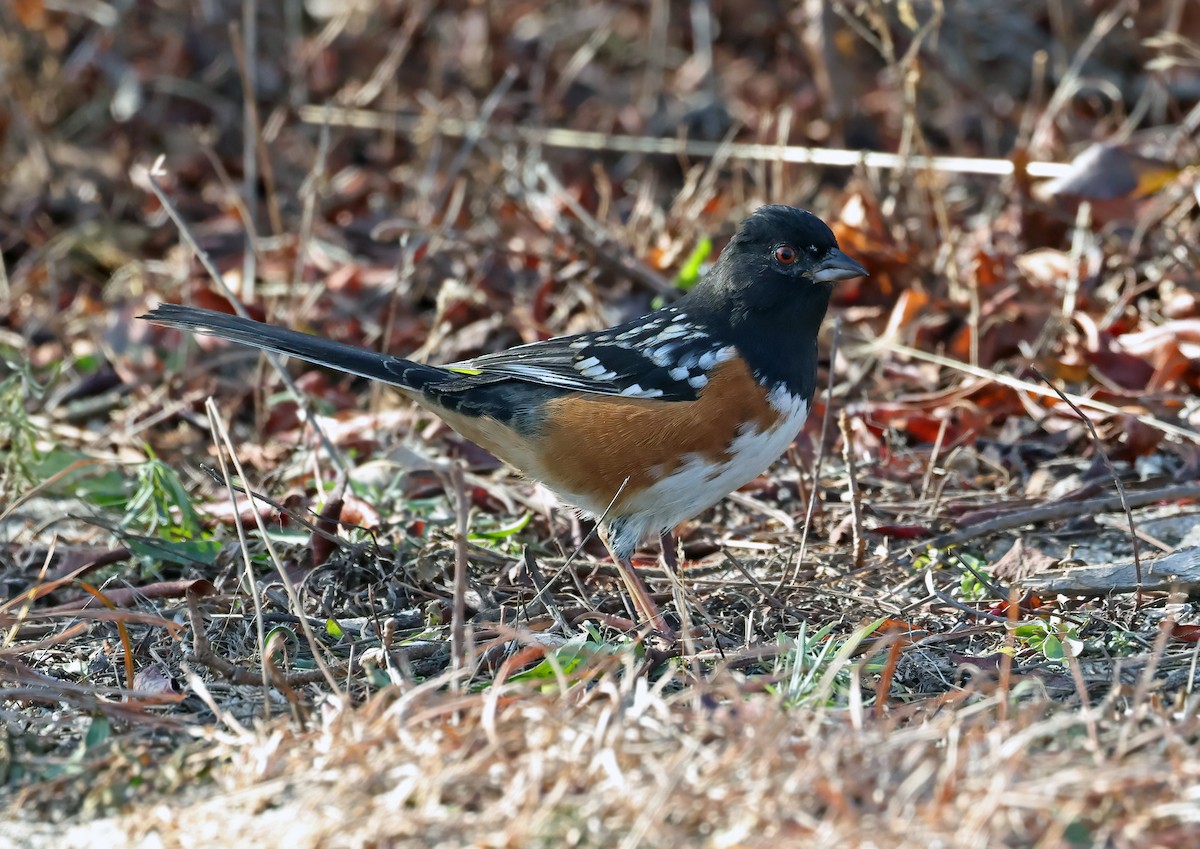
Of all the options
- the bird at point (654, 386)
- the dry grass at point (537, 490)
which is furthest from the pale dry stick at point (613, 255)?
the bird at point (654, 386)

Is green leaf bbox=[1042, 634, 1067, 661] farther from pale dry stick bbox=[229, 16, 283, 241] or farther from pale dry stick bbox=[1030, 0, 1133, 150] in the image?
pale dry stick bbox=[229, 16, 283, 241]

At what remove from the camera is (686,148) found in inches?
185

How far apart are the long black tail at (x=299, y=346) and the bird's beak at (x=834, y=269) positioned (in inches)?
35.6

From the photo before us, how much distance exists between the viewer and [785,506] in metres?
3.48

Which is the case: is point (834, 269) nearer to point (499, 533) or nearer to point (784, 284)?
point (784, 284)

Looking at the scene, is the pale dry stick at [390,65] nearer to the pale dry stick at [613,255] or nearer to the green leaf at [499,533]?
the pale dry stick at [613,255]

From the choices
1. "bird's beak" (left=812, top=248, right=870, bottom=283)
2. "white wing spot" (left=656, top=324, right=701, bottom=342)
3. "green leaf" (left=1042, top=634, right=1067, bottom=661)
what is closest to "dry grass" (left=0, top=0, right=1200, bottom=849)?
"green leaf" (left=1042, top=634, right=1067, bottom=661)

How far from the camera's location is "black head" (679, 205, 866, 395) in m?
3.04

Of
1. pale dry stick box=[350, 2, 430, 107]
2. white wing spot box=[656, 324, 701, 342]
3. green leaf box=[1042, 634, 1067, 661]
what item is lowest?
green leaf box=[1042, 634, 1067, 661]

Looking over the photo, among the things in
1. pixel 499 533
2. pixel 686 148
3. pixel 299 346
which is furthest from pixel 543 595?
pixel 686 148

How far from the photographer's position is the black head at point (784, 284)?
119 inches

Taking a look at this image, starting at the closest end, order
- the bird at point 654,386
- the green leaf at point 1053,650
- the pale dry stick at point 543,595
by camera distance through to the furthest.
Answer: the green leaf at point 1053,650 < the pale dry stick at point 543,595 < the bird at point 654,386

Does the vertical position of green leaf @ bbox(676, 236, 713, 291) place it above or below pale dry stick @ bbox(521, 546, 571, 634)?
above

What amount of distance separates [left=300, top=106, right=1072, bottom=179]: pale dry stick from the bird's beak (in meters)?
1.07
